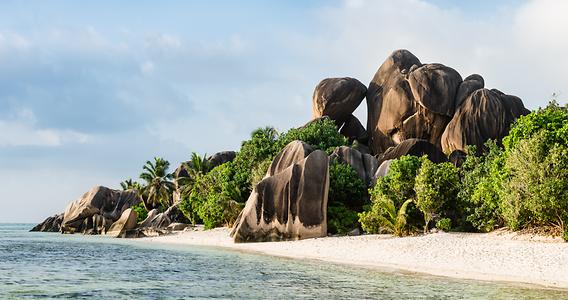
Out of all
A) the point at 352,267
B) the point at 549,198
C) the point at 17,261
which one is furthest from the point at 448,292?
the point at 17,261

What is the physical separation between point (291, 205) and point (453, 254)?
13794mm

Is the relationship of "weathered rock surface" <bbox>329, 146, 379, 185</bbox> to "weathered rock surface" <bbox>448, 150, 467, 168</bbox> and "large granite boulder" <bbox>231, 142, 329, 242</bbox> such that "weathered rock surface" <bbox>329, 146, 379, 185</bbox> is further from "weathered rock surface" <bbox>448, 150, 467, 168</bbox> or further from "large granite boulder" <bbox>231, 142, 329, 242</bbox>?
"weathered rock surface" <bbox>448, 150, 467, 168</bbox>

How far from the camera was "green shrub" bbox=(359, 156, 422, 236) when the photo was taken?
32.8 metres

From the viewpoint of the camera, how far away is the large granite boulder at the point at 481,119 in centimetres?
5566

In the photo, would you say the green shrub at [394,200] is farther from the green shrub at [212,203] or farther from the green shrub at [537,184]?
the green shrub at [212,203]

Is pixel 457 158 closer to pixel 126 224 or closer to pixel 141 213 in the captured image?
pixel 126 224

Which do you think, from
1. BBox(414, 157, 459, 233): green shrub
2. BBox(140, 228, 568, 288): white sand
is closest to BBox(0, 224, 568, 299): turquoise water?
BBox(140, 228, 568, 288): white sand

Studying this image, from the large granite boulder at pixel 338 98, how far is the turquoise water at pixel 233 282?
42724 mm

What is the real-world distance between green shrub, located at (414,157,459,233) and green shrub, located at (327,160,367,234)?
18.9 feet

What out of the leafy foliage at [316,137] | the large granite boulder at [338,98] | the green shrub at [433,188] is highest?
the large granite boulder at [338,98]

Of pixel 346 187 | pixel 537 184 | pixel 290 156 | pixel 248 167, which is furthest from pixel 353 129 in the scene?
pixel 537 184

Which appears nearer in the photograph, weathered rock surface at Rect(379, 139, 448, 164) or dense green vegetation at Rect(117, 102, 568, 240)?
dense green vegetation at Rect(117, 102, 568, 240)

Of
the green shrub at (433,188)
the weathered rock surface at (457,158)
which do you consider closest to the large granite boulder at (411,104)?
the weathered rock surface at (457,158)

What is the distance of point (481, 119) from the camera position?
184 feet
